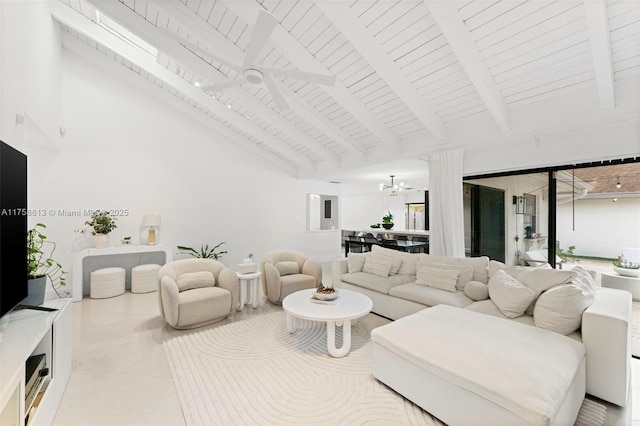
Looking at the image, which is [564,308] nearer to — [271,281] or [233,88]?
[271,281]

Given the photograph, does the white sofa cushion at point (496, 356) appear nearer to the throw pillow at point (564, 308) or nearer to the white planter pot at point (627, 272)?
the throw pillow at point (564, 308)

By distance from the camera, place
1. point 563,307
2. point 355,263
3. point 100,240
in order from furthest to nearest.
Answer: point 100,240 < point 355,263 < point 563,307

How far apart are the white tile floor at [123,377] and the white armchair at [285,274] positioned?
50cm

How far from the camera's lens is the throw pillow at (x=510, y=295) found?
2551 millimetres

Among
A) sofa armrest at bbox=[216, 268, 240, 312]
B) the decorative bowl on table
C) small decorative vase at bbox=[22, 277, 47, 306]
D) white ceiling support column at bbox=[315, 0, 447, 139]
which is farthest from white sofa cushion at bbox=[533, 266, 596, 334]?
small decorative vase at bbox=[22, 277, 47, 306]

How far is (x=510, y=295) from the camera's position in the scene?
2.63 metres

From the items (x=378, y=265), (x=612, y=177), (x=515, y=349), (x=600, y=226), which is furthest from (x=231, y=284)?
(x=612, y=177)

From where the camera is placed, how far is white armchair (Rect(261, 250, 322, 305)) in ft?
12.8

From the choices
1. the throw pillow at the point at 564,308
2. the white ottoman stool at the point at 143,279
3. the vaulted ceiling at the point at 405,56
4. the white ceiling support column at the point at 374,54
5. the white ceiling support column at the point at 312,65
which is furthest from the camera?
the white ottoman stool at the point at 143,279

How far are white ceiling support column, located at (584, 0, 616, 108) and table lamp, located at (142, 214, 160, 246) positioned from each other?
19.2ft

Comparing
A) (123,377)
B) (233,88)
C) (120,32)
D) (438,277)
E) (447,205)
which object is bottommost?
(123,377)

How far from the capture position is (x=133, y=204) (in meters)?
5.00

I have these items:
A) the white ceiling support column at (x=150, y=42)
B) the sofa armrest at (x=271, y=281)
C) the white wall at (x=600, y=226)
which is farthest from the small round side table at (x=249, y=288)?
the white wall at (x=600, y=226)

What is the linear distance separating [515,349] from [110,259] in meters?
5.93
